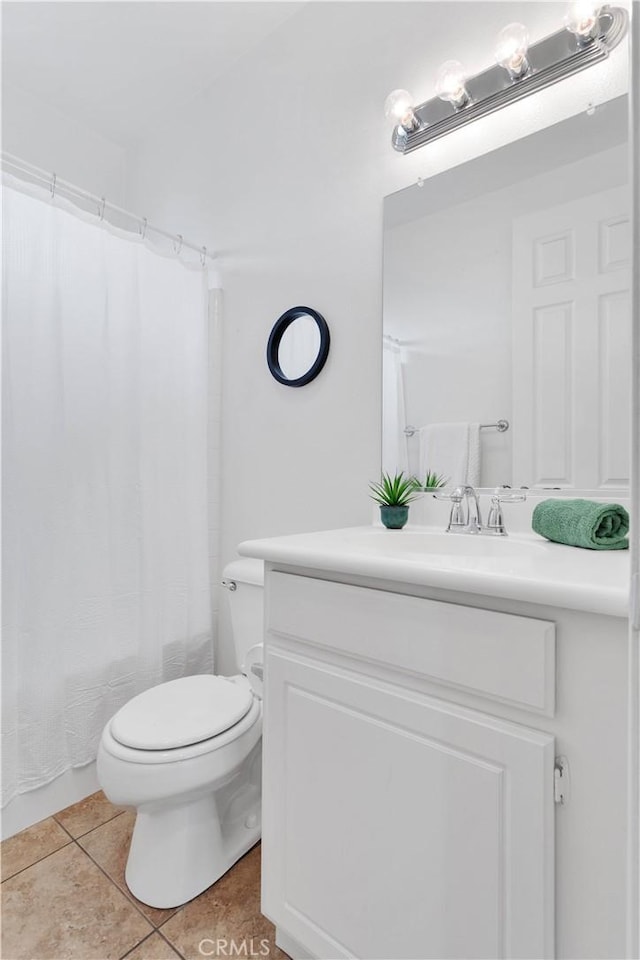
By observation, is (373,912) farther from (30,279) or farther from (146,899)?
(30,279)

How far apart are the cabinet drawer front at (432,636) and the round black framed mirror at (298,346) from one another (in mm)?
822

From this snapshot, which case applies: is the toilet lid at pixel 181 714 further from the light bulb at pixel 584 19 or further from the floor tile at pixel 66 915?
the light bulb at pixel 584 19

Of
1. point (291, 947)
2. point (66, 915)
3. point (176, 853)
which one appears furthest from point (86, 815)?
point (291, 947)

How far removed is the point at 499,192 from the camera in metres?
1.23

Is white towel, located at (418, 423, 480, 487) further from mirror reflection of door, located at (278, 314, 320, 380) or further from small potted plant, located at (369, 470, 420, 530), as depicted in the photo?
mirror reflection of door, located at (278, 314, 320, 380)

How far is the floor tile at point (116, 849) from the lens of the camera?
116 centimetres

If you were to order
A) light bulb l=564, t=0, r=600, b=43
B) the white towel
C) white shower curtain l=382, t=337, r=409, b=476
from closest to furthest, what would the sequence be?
light bulb l=564, t=0, r=600, b=43 → the white towel → white shower curtain l=382, t=337, r=409, b=476

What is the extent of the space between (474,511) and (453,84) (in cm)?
106

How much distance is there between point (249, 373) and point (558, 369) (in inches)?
41.6

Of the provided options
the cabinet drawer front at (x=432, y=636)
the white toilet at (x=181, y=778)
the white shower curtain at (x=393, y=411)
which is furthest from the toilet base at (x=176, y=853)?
the white shower curtain at (x=393, y=411)

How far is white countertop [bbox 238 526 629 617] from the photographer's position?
2.06 feet

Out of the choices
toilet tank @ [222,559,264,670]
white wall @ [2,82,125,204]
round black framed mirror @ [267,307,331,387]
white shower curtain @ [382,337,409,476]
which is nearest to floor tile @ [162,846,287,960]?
toilet tank @ [222,559,264,670]

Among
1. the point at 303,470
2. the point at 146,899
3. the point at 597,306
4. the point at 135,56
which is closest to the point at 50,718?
the point at 146,899

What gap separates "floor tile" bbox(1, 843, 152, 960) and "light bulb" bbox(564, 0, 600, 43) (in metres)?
2.18
